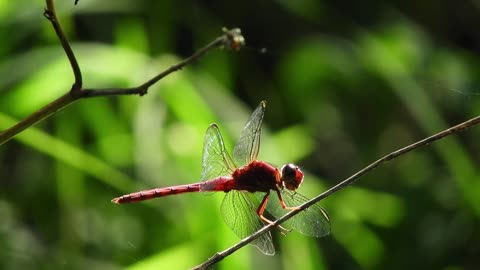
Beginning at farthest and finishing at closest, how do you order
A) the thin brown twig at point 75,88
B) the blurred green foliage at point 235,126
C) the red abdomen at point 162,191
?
the blurred green foliage at point 235,126 < the red abdomen at point 162,191 < the thin brown twig at point 75,88

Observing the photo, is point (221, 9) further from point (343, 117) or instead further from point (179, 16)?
point (343, 117)

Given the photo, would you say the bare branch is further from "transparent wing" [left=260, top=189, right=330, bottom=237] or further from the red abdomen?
"transparent wing" [left=260, top=189, right=330, bottom=237]

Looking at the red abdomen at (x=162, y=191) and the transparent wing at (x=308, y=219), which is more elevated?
the red abdomen at (x=162, y=191)

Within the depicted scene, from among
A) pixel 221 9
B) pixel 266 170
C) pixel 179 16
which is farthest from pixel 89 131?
pixel 266 170

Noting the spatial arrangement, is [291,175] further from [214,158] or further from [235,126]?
[235,126]

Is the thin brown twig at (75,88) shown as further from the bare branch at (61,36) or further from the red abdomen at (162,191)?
the red abdomen at (162,191)

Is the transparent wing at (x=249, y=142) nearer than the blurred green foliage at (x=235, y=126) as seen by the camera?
Yes

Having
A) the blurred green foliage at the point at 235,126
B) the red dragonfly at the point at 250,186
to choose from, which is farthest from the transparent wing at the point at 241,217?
the blurred green foliage at the point at 235,126

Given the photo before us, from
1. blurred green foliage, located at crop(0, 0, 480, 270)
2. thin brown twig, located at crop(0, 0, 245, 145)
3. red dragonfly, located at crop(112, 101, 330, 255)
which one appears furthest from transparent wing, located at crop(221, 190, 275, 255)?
blurred green foliage, located at crop(0, 0, 480, 270)
